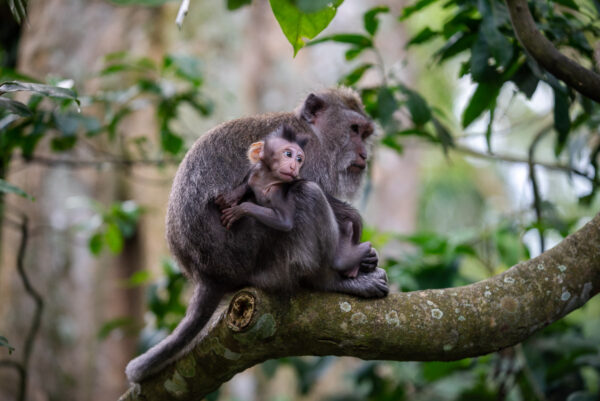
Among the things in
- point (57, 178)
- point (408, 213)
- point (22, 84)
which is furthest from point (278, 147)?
point (408, 213)

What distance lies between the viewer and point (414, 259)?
16.5 ft

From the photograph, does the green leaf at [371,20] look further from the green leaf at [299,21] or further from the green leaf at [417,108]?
the green leaf at [299,21]

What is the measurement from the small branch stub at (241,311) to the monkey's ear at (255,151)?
82cm

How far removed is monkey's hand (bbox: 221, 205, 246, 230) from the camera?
118 inches

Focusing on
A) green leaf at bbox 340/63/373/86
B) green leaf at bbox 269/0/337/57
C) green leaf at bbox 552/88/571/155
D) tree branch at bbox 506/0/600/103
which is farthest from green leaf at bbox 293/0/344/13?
green leaf at bbox 340/63/373/86

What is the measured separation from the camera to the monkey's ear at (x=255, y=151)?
10.5 feet

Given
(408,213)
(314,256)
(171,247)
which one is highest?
(171,247)

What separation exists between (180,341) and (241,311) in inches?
23.3

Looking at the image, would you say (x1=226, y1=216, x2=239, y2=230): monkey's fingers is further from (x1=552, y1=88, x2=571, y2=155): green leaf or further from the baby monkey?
(x1=552, y1=88, x2=571, y2=155): green leaf

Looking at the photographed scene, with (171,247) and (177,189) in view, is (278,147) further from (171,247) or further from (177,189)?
(171,247)

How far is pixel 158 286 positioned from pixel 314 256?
8.28 ft

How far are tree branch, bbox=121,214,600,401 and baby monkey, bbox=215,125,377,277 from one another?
41 centimetres

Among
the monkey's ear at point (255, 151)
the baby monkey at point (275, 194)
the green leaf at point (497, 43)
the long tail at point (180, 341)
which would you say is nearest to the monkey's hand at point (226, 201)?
the baby monkey at point (275, 194)

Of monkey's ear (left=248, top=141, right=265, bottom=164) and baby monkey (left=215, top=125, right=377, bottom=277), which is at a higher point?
monkey's ear (left=248, top=141, right=265, bottom=164)
